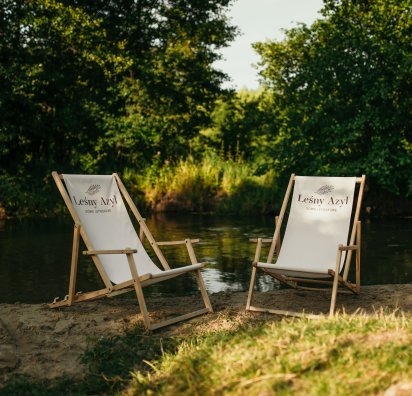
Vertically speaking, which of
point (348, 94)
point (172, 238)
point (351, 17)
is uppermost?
point (351, 17)

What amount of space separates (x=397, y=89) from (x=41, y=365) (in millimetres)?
10611

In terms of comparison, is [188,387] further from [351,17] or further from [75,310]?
[351,17]

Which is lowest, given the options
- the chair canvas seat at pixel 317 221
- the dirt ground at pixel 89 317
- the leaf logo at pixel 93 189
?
the dirt ground at pixel 89 317

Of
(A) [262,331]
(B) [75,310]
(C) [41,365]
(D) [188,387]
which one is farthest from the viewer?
(B) [75,310]

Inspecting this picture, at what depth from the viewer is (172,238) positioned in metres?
10.1

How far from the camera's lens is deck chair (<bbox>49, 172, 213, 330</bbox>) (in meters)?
4.78

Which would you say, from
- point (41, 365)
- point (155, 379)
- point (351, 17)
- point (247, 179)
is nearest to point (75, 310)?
point (41, 365)

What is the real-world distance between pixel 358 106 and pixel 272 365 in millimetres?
10695

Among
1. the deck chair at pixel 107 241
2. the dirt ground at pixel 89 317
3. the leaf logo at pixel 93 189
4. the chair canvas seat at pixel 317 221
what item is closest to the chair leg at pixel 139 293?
the deck chair at pixel 107 241

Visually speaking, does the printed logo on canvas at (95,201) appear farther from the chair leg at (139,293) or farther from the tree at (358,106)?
the tree at (358,106)

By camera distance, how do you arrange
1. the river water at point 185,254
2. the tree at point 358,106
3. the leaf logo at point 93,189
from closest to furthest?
the leaf logo at point 93,189 → the river water at point 185,254 → the tree at point 358,106

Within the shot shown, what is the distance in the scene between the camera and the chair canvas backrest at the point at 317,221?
5578mm

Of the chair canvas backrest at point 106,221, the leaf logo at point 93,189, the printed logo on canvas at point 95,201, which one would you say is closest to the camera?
the chair canvas backrest at point 106,221

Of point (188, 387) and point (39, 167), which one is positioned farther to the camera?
point (39, 167)
